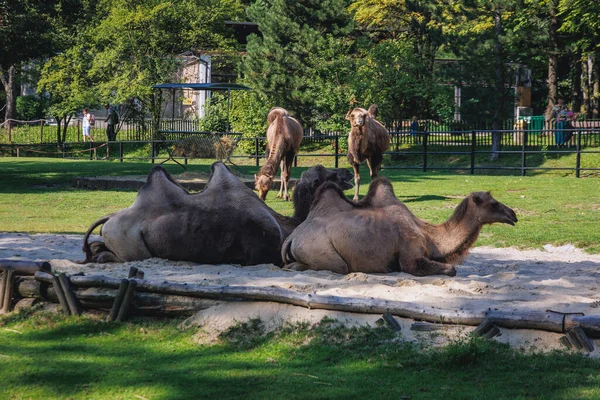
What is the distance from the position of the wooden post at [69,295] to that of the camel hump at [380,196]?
3.05 meters

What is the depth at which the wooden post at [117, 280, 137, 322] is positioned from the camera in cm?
765

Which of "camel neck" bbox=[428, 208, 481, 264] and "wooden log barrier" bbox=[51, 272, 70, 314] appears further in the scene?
"camel neck" bbox=[428, 208, 481, 264]

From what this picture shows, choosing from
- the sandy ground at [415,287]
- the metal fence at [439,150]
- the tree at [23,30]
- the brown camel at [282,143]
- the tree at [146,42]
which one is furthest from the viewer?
the tree at [146,42]

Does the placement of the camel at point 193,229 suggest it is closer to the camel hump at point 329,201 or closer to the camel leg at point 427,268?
the camel hump at point 329,201

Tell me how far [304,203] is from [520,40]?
28.1 meters

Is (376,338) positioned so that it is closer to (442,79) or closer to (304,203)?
(304,203)

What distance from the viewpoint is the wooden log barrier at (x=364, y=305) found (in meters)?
6.38

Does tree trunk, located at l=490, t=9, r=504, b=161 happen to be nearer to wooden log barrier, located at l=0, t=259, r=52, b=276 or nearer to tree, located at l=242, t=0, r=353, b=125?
tree, located at l=242, t=0, r=353, b=125

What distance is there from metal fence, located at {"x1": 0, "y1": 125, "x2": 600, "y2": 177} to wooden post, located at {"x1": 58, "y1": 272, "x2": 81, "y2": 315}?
1788 cm

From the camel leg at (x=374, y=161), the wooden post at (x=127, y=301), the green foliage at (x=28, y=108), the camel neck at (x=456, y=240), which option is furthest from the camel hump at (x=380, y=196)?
the green foliage at (x=28, y=108)

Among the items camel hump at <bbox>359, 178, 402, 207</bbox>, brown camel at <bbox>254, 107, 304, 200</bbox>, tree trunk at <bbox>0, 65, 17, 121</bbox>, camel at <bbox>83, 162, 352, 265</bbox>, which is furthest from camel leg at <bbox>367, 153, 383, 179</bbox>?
tree trunk at <bbox>0, 65, 17, 121</bbox>

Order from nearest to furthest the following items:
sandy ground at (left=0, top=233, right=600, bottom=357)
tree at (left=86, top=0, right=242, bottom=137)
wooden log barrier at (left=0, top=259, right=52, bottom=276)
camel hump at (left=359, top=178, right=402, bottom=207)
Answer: sandy ground at (left=0, top=233, right=600, bottom=357) → wooden log barrier at (left=0, top=259, right=52, bottom=276) → camel hump at (left=359, top=178, right=402, bottom=207) → tree at (left=86, top=0, right=242, bottom=137)

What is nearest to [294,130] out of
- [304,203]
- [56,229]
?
[56,229]

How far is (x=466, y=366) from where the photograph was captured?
6105 mm
